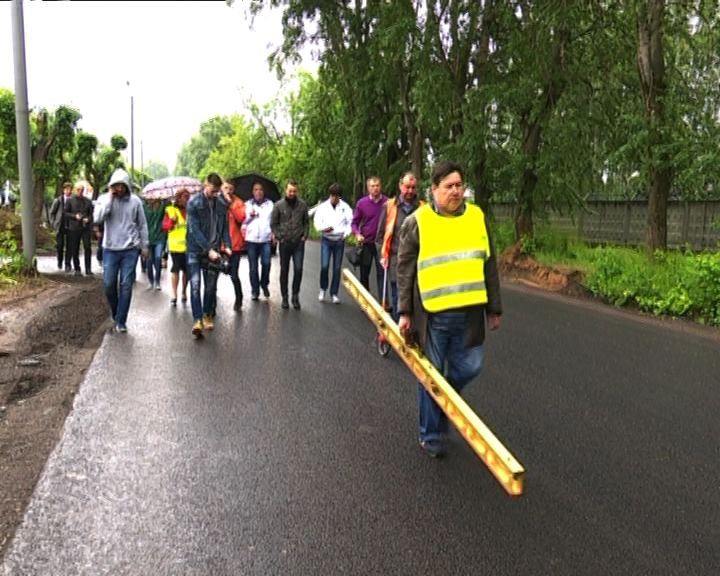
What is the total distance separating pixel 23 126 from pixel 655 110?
10.6 m

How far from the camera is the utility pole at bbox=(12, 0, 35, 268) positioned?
39.8 feet

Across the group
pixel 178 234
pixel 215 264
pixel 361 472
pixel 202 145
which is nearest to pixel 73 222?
pixel 178 234

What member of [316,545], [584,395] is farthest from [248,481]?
[584,395]

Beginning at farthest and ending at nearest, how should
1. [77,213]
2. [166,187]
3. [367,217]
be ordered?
[77,213], [166,187], [367,217]

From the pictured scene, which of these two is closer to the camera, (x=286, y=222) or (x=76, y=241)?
(x=286, y=222)

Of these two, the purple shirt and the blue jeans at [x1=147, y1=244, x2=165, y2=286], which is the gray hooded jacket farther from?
the blue jeans at [x1=147, y1=244, x2=165, y2=286]

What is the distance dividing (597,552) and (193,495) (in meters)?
2.12

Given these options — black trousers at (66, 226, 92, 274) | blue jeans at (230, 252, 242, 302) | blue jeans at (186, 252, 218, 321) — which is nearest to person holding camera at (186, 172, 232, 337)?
blue jeans at (186, 252, 218, 321)

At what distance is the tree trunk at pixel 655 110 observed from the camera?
1218 centimetres

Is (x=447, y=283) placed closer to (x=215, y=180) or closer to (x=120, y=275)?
(x=215, y=180)

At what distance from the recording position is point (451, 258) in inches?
174

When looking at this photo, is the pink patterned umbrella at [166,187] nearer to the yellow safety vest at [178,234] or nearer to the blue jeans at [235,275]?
the yellow safety vest at [178,234]

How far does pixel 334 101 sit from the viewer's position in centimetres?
2753

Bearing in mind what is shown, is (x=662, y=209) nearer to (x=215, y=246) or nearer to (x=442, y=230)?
(x=215, y=246)
